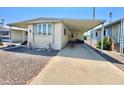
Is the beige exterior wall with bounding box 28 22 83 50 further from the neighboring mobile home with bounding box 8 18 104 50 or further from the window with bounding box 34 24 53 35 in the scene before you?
the window with bounding box 34 24 53 35

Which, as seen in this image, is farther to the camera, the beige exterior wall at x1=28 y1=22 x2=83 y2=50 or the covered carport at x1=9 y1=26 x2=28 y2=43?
the covered carport at x1=9 y1=26 x2=28 y2=43

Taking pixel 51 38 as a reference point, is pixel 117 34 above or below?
above

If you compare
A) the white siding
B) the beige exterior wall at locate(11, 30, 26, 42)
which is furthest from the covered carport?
the white siding

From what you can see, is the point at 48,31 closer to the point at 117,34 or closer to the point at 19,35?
the point at 117,34

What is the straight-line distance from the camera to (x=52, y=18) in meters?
14.7

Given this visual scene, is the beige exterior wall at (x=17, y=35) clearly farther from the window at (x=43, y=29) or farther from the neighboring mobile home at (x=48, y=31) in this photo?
the window at (x=43, y=29)

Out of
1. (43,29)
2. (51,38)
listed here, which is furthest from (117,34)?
(43,29)

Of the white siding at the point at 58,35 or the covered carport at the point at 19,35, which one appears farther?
the covered carport at the point at 19,35

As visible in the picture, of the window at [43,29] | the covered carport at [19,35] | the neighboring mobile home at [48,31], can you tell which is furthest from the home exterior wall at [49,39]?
the covered carport at [19,35]

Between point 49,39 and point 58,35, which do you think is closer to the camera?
point 58,35

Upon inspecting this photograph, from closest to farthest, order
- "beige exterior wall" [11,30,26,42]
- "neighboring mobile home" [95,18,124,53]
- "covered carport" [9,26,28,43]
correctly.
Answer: "neighboring mobile home" [95,18,124,53], "covered carport" [9,26,28,43], "beige exterior wall" [11,30,26,42]
